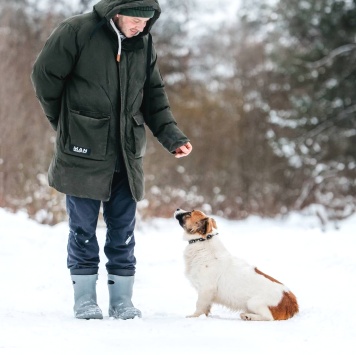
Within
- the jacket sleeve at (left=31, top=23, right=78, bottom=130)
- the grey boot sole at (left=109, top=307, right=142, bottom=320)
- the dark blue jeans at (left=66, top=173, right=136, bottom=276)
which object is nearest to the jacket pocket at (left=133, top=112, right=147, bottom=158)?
the dark blue jeans at (left=66, top=173, right=136, bottom=276)

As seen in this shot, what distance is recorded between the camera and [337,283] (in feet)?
16.8

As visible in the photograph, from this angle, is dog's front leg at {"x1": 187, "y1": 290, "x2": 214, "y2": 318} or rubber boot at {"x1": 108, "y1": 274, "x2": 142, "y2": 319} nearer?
rubber boot at {"x1": 108, "y1": 274, "x2": 142, "y2": 319}

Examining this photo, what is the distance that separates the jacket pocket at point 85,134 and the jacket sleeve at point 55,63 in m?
0.18

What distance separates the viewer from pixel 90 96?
12.3 ft

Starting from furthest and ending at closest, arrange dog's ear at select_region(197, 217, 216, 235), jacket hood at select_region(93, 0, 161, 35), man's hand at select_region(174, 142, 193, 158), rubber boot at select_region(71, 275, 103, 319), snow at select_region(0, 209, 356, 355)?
Result: dog's ear at select_region(197, 217, 216, 235), man's hand at select_region(174, 142, 193, 158), rubber boot at select_region(71, 275, 103, 319), jacket hood at select_region(93, 0, 161, 35), snow at select_region(0, 209, 356, 355)

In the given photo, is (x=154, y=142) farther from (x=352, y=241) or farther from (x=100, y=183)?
(x=100, y=183)

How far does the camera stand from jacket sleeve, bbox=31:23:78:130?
144 inches

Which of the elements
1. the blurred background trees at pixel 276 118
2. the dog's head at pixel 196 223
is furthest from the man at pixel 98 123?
the blurred background trees at pixel 276 118

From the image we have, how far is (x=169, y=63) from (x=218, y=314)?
51.0 ft

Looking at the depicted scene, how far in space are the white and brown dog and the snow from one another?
0.12 metres

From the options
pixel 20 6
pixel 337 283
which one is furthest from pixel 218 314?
pixel 20 6

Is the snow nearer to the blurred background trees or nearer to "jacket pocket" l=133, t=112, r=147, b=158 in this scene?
"jacket pocket" l=133, t=112, r=147, b=158

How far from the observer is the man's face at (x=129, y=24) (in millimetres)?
3723

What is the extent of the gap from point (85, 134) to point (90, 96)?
0.72ft
